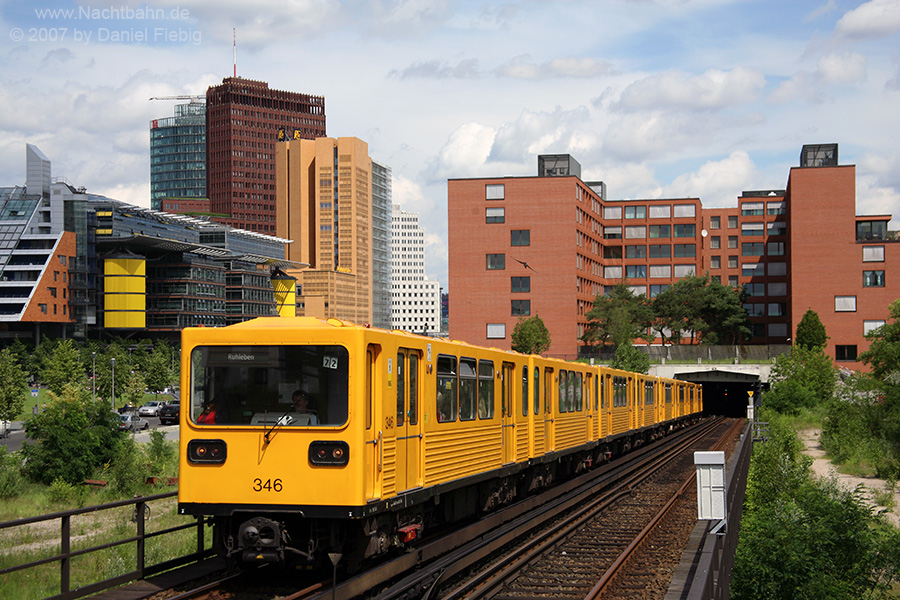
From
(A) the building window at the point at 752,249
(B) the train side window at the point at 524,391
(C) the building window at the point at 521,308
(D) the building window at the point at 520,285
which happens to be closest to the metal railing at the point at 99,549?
(B) the train side window at the point at 524,391

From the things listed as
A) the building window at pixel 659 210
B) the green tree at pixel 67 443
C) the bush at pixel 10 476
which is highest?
the building window at pixel 659 210

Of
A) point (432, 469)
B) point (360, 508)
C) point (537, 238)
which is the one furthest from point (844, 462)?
point (537, 238)

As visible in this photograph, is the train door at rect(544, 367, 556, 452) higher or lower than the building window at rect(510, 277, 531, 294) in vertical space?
lower

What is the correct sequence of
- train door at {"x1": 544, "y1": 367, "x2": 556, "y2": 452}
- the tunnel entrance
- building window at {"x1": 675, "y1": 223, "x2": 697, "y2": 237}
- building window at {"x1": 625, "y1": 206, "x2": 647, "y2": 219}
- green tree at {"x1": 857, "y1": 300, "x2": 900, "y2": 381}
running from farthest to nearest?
building window at {"x1": 625, "y1": 206, "x2": 647, "y2": 219}, building window at {"x1": 675, "y1": 223, "x2": 697, "y2": 237}, the tunnel entrance, green tree at {"x1": 857, "y1": 300, "x2": 900, "y2": 381}, train door at {"x1": 544, "y1": 367, "x2": 556, "y2": 452}

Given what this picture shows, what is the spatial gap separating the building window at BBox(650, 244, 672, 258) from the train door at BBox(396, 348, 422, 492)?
103m

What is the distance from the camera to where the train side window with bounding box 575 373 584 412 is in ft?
75.5

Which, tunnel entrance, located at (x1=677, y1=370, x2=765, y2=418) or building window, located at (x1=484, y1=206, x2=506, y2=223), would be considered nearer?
building window, located at (x1=484, y1=206, x2=506, y2=223)

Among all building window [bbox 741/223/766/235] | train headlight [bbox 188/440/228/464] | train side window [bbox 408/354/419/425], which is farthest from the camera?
building window [bbox 741/223/766/235]

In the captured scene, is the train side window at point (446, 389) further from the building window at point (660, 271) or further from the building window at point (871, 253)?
the building window at point (660, 271)

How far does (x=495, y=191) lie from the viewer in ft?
298

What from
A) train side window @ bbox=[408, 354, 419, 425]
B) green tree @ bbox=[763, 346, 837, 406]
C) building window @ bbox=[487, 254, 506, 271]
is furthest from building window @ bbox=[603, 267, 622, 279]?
train side window @ bbox=[408, 354, 419, 425]

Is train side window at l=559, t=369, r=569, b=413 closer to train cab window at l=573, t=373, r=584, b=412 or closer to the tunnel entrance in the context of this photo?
train cab window at l=573, t=373, r=584, b=412

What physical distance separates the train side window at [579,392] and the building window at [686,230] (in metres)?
91.2

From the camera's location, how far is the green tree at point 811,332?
3118 inches
